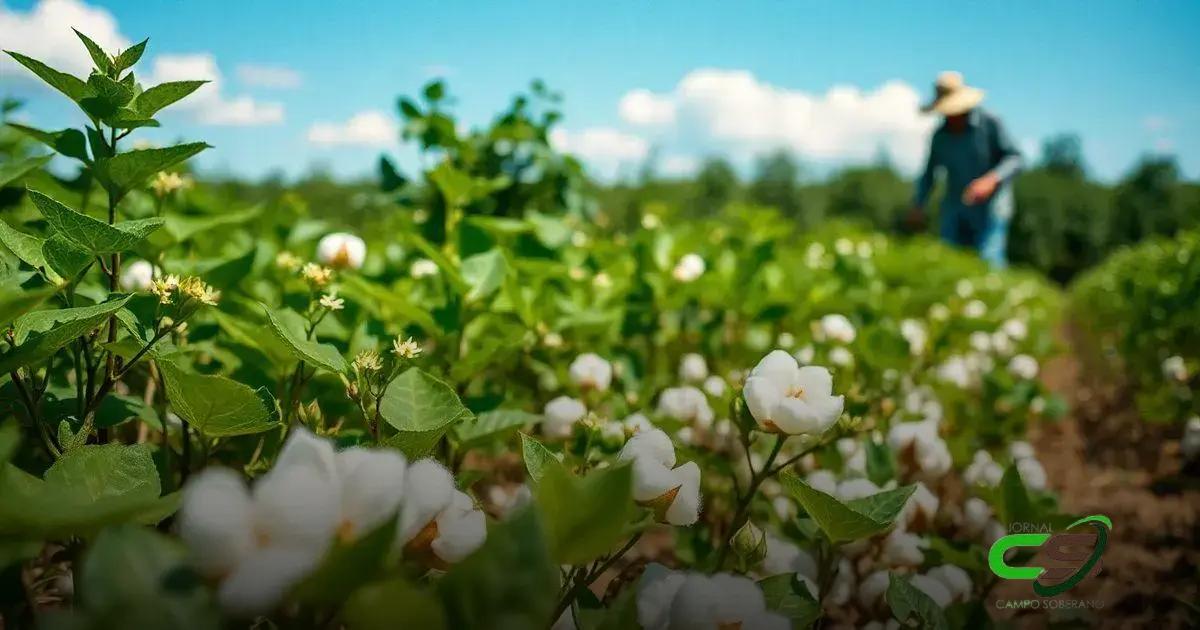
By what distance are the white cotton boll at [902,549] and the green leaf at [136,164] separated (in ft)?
3.84

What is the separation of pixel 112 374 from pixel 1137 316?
469 centimetres

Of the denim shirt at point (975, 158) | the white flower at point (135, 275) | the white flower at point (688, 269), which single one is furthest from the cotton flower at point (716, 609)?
the denim shirt at point (975, 158)

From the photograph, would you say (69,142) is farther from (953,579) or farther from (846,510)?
(953,579)

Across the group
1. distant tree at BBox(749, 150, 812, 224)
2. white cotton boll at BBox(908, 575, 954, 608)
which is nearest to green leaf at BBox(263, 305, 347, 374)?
white cotton boll at BBox(908, 575, 954, 608)

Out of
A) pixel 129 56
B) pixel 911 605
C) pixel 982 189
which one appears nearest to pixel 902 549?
pixel 911 605

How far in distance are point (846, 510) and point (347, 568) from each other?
59 centimetres

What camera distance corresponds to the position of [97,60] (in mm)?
933

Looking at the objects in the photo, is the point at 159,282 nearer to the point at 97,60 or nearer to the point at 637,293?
the point at 97,60

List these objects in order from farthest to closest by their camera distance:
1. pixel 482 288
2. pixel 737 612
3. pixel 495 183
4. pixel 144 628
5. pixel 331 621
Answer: pixel 495 183
pixel 482 288
pixel 737 612
pixel 331 621
pixel 144 628

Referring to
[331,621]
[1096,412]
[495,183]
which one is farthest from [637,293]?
[1096,412]

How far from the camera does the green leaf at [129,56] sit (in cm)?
94

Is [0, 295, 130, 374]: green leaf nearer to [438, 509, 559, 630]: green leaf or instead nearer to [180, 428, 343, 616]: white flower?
[180, 428, 343, 616]: white flower

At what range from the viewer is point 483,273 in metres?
1.53

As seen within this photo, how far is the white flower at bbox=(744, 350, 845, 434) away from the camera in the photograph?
0.90 m
